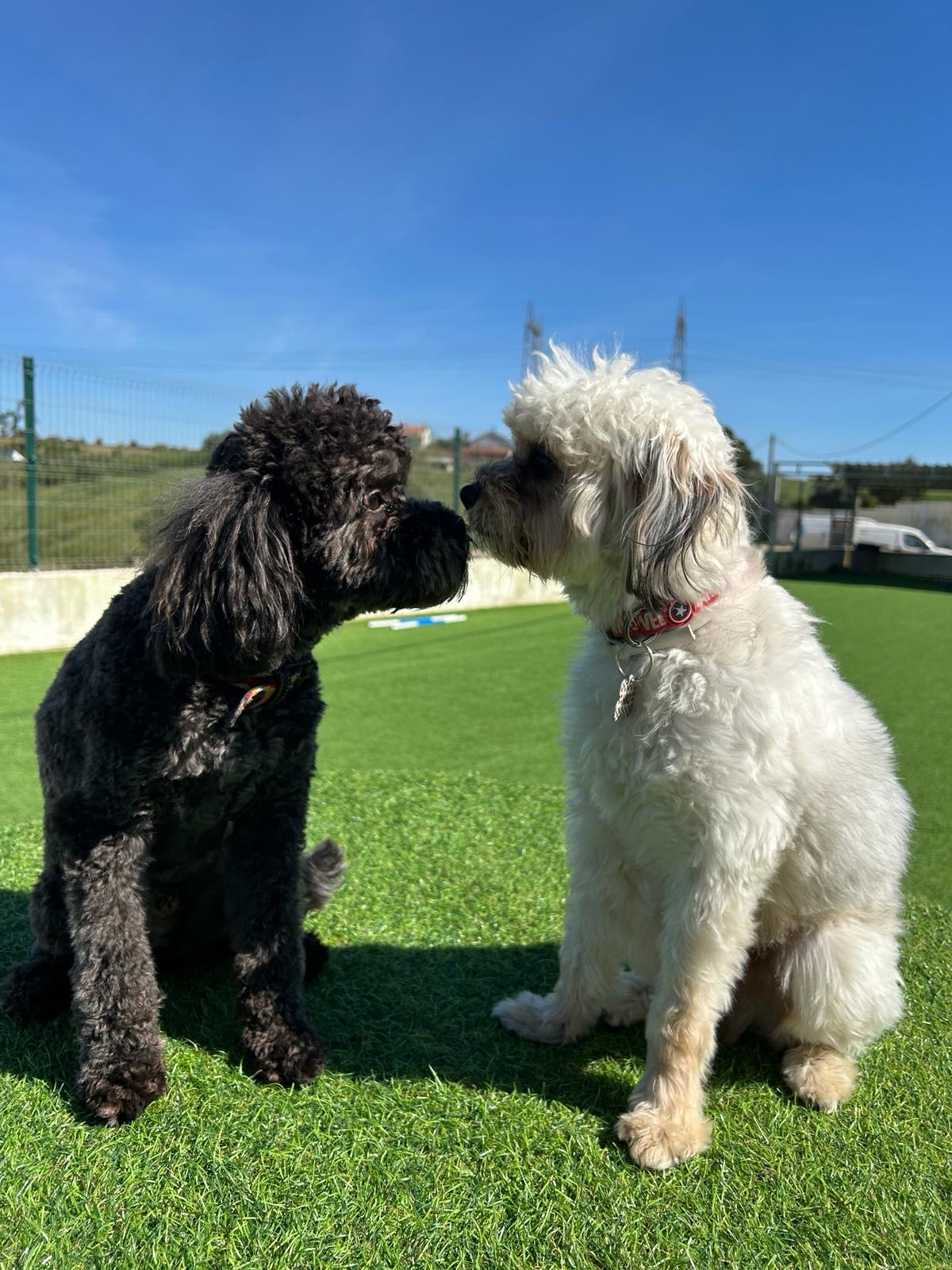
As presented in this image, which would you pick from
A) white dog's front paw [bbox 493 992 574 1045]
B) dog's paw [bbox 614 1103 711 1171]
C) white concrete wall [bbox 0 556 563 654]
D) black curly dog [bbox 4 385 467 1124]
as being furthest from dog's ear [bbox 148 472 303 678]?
white concrete wall [bbox 0 556 563 654]

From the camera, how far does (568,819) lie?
2338 millimetres

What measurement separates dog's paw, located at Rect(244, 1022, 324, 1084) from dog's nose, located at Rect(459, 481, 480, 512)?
1493mm

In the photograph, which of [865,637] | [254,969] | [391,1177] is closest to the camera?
[391,1177]

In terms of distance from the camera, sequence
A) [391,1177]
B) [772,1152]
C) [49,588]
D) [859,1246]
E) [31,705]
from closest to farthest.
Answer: [859,1246], [391,1177], [772,1152], [31,705], [49,588]

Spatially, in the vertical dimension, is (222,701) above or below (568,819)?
above

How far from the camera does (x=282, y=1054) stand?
2.10 metres

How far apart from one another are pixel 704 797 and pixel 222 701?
1208mm

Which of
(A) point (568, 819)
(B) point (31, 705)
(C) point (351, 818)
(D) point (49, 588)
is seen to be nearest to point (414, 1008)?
(A) point (568, 819)

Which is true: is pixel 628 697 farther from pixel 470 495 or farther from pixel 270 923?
pixel 270 923

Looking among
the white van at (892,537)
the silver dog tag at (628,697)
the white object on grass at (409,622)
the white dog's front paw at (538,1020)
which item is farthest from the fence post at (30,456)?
the white van at (892,537)

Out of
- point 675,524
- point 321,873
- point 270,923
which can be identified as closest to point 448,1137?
point 270,923

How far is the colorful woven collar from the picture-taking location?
2.04m

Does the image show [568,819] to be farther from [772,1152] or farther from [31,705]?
[31,705]

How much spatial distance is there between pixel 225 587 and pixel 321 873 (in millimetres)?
1290
